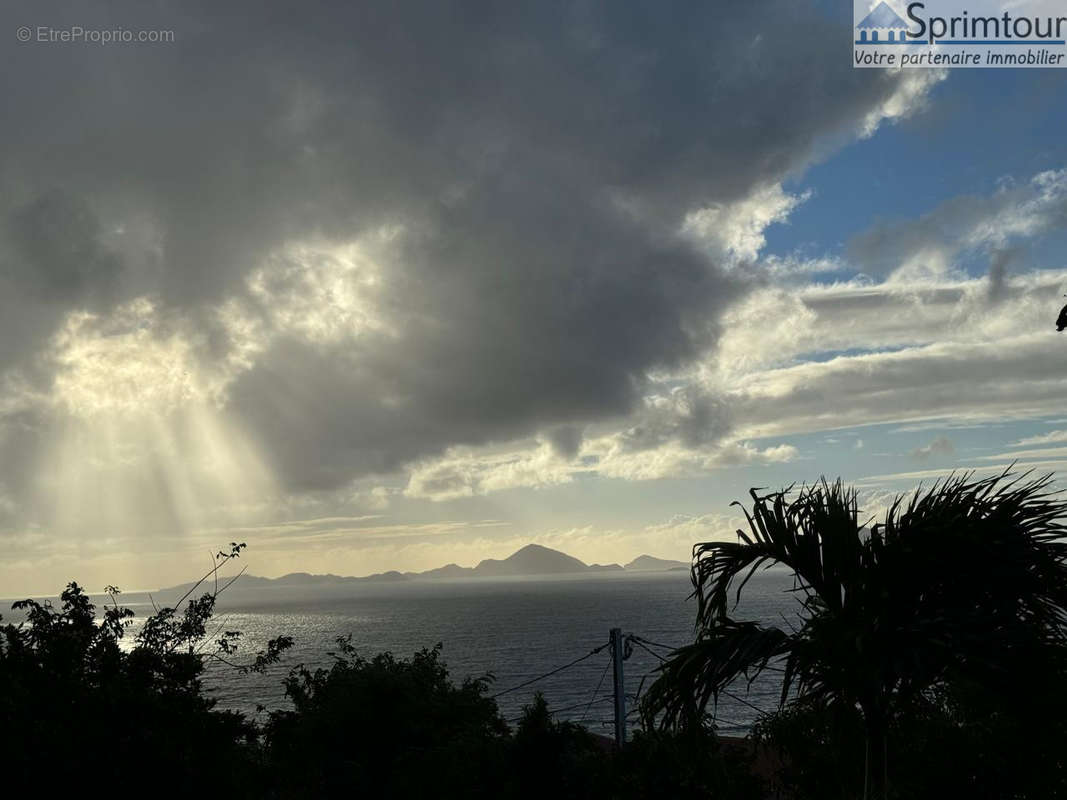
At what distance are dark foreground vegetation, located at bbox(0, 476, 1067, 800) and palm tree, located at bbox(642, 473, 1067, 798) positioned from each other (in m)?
0.02

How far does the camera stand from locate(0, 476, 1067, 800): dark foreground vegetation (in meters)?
5.94

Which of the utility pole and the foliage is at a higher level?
the utility pole

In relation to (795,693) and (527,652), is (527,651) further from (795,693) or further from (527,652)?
(795,693)

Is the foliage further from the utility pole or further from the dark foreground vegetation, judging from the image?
the utility pole

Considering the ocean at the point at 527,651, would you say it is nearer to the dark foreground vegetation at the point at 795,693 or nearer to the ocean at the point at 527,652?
the ocean at the point at 527,652

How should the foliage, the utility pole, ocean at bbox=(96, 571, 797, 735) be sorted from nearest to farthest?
the foliage, the utility pole, ocean at bbox=(96, 571, 797, 735)

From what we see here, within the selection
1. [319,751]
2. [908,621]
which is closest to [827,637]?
[908,621]

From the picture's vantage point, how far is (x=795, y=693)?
34.6 ft

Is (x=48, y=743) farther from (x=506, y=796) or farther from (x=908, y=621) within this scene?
(x=908, y=621)

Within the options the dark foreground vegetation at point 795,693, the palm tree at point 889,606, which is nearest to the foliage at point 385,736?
the dark foreground vegetation at point 795,693

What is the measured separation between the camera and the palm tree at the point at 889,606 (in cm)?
573

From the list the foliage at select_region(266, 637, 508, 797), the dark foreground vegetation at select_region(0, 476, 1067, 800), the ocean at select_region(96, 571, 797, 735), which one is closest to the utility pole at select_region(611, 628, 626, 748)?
the dark foreground vegetation at select_region(0, 476, 1067, 800)

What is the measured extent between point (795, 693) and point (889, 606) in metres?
4.93

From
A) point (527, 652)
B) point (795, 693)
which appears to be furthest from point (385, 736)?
point (527, 652)
